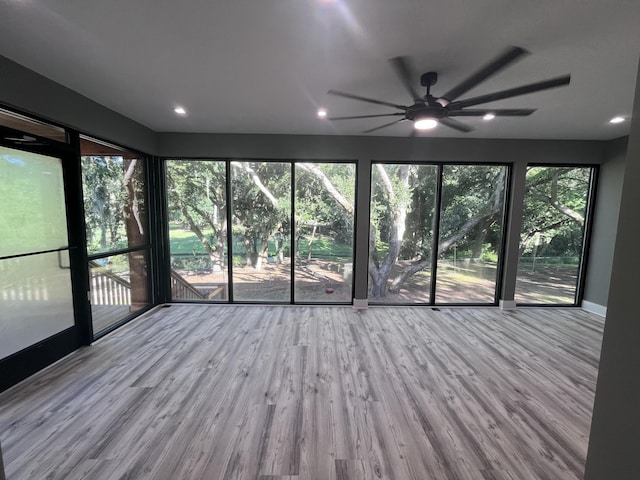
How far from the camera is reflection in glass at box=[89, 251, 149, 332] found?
3.18 m

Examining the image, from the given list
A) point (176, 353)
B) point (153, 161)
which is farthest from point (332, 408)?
point (153, 161)

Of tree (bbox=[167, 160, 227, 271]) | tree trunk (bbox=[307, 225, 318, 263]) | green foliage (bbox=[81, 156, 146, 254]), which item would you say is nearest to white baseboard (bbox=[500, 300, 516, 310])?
tree trunk (bbox=[307, 225, 318, 263])

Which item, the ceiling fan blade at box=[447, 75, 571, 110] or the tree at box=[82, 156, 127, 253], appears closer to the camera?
the ceiling fan blade at box=[447, 75, 571, 110]

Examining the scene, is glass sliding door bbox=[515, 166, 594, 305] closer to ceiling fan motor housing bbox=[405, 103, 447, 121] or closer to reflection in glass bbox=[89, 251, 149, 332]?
ceiling fan motor housing bbox=[405, 103, 447, 121]

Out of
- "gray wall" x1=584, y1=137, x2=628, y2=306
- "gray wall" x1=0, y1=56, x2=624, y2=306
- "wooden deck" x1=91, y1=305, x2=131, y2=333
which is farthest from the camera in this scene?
"gray wall" x1=0, y1=56, x2=624, y2=306

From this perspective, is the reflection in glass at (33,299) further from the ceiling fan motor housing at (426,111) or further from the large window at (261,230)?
the ceiling fan motor housing at (426,111)

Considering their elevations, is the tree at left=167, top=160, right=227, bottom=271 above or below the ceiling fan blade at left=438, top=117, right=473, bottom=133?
below

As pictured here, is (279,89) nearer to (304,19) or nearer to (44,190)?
(304,19)

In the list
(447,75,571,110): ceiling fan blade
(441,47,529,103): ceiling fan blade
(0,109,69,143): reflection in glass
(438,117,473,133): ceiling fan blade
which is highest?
(441,47,529,103): ceiling fan blade

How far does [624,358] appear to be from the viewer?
29.2 inches

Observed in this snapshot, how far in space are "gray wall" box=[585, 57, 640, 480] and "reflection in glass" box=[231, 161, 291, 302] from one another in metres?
3.78

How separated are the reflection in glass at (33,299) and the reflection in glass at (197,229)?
5.24 ft

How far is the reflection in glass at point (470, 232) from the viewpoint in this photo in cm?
426

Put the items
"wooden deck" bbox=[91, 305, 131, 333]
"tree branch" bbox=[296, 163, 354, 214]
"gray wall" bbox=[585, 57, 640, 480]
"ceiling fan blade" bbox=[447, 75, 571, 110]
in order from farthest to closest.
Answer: "tree branch" bbox=[296, 163, 354, 214] → "wooden deck" bbox=[91, 305, 131, 333] → "ceiling fan blade" bbox=[447, 75, 571, 110] → "gray wall" bbox=[585, 57, 640, 480]
